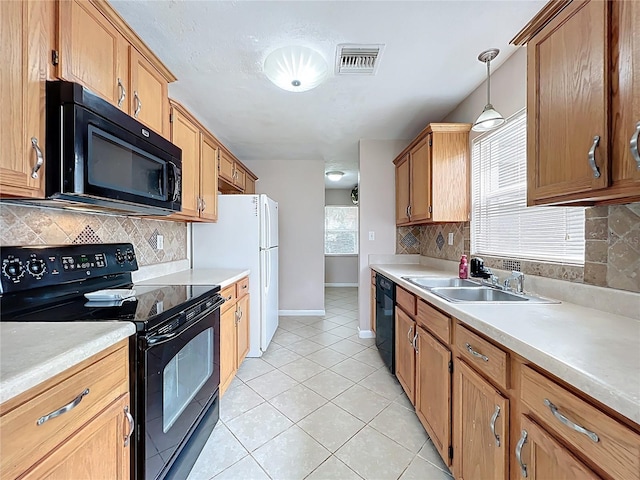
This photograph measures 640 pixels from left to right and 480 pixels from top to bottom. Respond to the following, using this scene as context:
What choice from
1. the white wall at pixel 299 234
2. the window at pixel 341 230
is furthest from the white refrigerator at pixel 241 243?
the window at pixel 341 230

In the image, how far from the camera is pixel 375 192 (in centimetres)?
354

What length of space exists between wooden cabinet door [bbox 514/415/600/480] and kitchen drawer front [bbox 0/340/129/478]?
4.18ft

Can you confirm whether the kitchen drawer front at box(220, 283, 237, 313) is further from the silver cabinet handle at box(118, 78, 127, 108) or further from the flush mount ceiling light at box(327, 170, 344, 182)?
the flush mount ceiling light at box(327, 170, 344, 182)

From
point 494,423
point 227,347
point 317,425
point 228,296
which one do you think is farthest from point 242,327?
point 494,423

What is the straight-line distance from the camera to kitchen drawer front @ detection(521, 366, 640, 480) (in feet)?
1.90

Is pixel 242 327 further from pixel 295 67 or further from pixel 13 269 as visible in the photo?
pixel 295 67

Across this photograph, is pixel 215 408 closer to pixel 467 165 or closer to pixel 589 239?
pixel 589 239

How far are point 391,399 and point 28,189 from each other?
2363 mm

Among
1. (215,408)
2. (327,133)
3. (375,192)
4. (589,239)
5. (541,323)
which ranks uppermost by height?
(327,133)

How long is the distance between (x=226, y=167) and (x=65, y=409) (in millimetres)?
2717

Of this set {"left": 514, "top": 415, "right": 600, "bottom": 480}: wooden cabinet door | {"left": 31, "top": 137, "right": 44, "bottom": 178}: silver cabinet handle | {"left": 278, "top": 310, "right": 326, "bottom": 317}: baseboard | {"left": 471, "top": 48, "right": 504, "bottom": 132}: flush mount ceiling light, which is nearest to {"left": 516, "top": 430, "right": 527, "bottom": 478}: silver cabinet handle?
{"left": 514, "top": 415, "right": 600, "bottom": 480}: wooden cabinet door

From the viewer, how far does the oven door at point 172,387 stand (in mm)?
1063

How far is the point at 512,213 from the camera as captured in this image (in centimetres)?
195

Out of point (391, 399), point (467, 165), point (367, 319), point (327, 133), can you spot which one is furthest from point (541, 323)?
point (327, 133)
